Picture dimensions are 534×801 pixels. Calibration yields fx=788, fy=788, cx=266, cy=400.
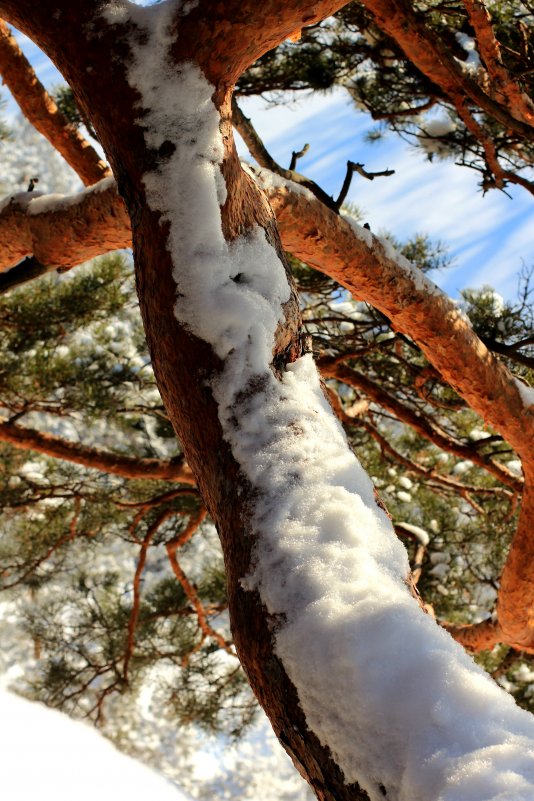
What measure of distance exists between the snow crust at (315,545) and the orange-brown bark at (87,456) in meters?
1.61

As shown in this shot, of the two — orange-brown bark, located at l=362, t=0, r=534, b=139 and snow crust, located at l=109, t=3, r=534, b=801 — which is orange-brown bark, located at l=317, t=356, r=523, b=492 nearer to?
orange-brown bark, located at l=362, t=0, r=534, b=139

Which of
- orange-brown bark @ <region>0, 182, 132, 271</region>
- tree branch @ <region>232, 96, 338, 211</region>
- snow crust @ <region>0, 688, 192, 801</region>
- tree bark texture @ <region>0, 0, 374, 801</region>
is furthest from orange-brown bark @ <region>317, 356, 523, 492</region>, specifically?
snow crust @ <region>0, 688, 192, 801</region>

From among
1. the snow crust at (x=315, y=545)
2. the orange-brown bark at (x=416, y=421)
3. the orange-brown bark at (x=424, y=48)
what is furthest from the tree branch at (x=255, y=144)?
the snow crust at (x=315, y=545)

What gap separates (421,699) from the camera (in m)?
0.54

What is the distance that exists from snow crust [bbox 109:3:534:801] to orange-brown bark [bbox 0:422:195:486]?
161 cm

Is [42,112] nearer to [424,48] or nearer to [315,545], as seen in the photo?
[424,48]

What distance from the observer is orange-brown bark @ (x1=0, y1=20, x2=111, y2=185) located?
6.60 feet

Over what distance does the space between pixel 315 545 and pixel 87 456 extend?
6.32 feet

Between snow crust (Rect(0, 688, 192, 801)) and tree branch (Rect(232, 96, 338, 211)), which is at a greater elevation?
tree branch (Rect(232, 96, 338, 211))

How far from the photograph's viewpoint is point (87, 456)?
97.9 inches

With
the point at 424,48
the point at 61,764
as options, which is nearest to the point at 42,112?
the point at 424,48

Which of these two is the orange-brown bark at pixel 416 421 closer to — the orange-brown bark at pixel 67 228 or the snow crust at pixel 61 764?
the orange-brown bark at pixel 67 228

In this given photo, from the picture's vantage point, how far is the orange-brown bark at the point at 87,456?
246 cm

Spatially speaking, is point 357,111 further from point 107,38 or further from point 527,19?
point 107,38
